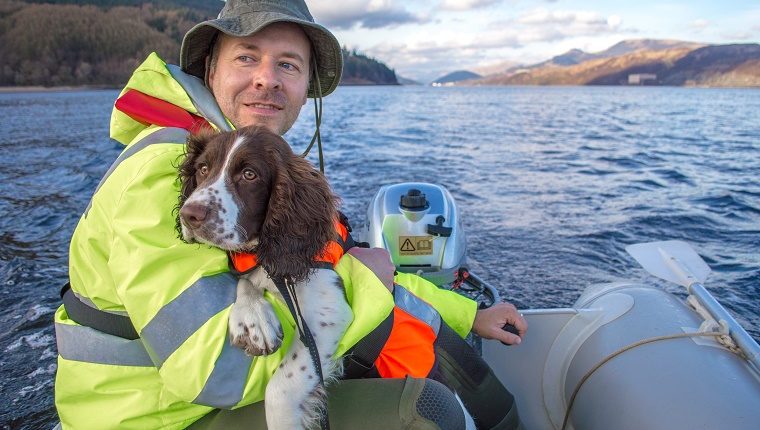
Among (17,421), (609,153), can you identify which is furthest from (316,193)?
(609,153)

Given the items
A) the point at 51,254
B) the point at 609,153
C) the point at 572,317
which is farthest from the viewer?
the point at 609,153

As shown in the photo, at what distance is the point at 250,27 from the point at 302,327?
1642 mm

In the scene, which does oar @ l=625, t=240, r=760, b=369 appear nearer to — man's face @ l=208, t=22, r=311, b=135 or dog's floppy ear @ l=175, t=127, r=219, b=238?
man's face @ l=208, t=22, r=311, b=135

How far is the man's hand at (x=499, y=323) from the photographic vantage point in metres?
3.29

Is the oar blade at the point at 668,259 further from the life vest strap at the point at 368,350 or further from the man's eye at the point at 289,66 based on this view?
the man's eye at the point at 289,66

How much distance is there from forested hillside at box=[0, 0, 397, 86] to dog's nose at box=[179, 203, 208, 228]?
79.8 meters

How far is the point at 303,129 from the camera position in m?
25.8


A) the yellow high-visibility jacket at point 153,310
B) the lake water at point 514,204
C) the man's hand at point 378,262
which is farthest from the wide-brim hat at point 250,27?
the lake water at point 514,204

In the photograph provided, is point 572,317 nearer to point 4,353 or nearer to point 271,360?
point 271,360

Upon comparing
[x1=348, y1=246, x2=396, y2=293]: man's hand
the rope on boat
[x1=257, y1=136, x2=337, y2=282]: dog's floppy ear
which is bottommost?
the rope on boat

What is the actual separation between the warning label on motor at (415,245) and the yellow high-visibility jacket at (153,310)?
238 centimetres

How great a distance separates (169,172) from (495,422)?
2512 mm

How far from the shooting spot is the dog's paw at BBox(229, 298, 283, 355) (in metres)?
1.97

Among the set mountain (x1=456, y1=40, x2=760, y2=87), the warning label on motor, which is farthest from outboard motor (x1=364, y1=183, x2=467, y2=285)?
mountain (x1=456, y1=40, x2=760, y2=87)
